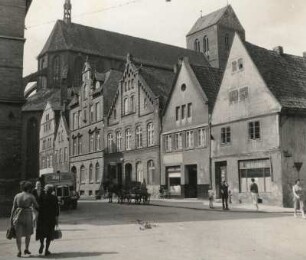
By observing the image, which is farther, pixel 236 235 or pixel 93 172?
pixel 93 172

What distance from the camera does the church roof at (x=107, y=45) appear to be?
72.6 m

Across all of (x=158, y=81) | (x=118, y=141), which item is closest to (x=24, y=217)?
(x=158, y=81)

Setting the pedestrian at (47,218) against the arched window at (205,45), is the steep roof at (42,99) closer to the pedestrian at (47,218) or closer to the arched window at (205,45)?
the arched window at (205,45)

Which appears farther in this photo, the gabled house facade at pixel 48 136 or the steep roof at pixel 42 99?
the steep roof at pixel 42 99

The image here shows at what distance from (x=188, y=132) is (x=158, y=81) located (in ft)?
31.4

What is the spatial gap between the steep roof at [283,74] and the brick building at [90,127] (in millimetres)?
22953

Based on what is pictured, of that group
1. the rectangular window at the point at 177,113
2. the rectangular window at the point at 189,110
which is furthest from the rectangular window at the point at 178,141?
the rectangular window at the point at 189,110

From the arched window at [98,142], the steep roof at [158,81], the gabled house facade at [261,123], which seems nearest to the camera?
the gabled house facade at [261,123]

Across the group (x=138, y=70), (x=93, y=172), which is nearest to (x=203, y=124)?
(x=138, y=70)

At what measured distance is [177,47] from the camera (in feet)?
281

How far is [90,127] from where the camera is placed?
52.8m

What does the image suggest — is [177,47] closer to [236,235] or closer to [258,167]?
[258,167]

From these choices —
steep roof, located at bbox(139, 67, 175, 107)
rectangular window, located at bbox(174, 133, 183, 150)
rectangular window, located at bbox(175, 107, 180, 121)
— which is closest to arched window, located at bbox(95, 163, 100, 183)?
steep roof, located at bbox(139, 67, 175, 107)

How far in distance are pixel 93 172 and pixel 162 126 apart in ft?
48.1
